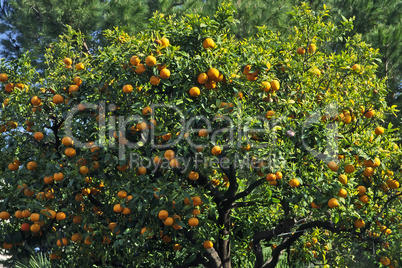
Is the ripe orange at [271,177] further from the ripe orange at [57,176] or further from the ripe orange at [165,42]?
the ripe orange at [57,176]

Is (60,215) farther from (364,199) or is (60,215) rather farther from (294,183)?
(364,199)

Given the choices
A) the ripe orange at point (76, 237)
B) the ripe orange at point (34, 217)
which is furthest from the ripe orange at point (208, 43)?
the ripe orange at point (76, 237)

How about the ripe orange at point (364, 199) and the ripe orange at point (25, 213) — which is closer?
the ripe orange at point (364, 199)

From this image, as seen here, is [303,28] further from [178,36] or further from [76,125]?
[76,125]

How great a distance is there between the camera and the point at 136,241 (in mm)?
4227

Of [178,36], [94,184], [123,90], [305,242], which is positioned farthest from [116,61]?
[305,242]

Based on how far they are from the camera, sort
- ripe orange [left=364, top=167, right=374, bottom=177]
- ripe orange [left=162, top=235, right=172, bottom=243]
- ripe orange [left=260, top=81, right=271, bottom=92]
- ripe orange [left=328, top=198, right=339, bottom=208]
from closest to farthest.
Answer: ripe orange [left=328, top=198, right=339, bottom=208]
ripe orange [left=364, top=167, right=374, bottom=177]
ripe orange [left=260, top=81, right=271, bottom=92]
ripe orange [left=162, top=235, right=172, bottom=243]

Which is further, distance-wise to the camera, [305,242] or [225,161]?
[305,242]

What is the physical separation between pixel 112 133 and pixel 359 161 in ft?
7.65

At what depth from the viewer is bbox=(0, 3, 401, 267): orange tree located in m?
4.00

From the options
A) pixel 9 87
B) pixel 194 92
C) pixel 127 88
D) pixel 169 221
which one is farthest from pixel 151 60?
pixel 9 87

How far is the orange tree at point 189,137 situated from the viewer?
13.1 ft

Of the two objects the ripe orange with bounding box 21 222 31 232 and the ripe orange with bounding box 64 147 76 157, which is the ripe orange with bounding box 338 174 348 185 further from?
the ripe orange with bounding box 21 222 31 232

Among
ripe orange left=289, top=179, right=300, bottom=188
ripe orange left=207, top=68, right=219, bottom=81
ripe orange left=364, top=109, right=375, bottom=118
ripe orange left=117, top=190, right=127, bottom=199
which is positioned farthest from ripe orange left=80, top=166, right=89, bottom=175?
ripe orange left=364, top=109, right=375, bottom=118
